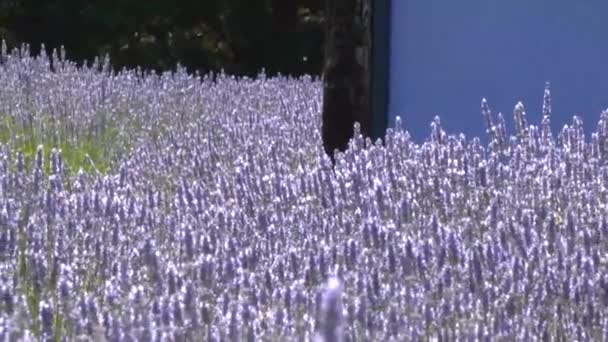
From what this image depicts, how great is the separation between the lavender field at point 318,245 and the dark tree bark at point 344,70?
0.79 m

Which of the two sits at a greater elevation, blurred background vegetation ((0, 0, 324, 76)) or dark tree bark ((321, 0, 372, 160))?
blurred background vegetation ((0, 0, 324, 76))

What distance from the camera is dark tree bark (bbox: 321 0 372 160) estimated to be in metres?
6.06

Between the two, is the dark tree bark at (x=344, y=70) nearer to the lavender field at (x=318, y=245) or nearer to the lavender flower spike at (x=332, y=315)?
the lavender field at (x=318, y=245)

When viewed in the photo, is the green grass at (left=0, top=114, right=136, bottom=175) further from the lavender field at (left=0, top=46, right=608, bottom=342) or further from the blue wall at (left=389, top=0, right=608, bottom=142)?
the blue wall at (left=389, top=0, right=608, bottom=142)

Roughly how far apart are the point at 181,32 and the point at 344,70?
9.71 metres

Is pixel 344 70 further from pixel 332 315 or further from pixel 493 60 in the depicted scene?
pixel 332 315

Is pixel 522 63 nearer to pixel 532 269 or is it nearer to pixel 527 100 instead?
pixel 527 100

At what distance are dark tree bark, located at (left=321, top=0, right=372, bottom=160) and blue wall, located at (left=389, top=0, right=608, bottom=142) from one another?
1.07m

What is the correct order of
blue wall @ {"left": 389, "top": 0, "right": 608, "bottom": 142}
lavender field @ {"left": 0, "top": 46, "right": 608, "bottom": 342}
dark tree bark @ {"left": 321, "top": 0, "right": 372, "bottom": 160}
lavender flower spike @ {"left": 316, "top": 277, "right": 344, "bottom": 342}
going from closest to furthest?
lavender flower spike @ {"left": 316, "top": 277, "right": 344, "bottom": 342} < lavender field @ {"left": 0, "top": 46, "right": 608, "bottom": 342} < dark tree bark @ {"left": 321, "top": 0, "right": 372, "bottom": 160} < blue wall @ {"left": 389, "top": 0, "right": 608, "bottom": 142}

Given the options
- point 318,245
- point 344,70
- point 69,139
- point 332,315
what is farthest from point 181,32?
point 332,315

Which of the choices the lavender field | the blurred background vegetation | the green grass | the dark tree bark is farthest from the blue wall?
the blurred background vegetation

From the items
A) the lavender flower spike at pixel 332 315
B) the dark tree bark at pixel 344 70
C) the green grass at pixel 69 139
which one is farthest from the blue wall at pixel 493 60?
the lavender flower spike at pixel 332 315

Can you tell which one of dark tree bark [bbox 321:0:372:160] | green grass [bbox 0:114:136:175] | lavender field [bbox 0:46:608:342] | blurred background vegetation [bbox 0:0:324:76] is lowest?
lavender field [bbox 0:46:608:342]

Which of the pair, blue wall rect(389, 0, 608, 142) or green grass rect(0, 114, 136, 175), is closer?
green grass rect(0, 114, 136, 175)
